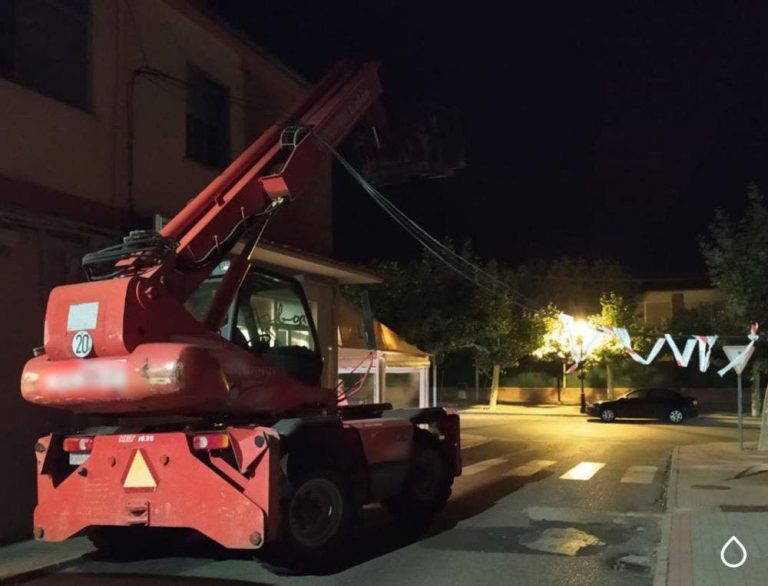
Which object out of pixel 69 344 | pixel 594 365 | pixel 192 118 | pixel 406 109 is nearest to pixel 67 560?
pixel 69 344

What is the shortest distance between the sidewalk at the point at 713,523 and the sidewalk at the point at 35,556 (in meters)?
5.62

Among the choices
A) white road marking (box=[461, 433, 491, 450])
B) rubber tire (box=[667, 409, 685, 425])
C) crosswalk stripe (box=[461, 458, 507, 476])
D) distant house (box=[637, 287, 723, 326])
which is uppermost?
distant house (box=[637, 287, 723, 326])

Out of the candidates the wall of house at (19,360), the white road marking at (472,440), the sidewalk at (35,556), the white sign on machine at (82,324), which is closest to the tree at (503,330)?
the white road marking at (472,440)

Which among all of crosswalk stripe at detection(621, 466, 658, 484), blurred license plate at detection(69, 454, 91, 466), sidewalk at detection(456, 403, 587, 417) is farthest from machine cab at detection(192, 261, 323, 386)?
sidewalk at detection(456, 403, 587, 417)

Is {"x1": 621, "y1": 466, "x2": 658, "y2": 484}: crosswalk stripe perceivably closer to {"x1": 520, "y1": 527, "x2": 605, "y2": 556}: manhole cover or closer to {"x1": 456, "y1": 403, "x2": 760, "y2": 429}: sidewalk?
{"x1": 520, "y1": 527, "x2": 605, "y2": 556}: manhole cover

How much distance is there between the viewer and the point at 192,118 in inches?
468

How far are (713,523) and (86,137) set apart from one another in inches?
346

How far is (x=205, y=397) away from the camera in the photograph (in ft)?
22.2

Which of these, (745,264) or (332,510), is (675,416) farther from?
(332,510)

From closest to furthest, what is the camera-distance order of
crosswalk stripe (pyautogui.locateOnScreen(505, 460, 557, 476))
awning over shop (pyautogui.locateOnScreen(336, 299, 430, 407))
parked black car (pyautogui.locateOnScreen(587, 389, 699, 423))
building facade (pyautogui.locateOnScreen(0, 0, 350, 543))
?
building facade (pyautogui.locateOnScreen(0, 0, 350, 543)) → crosswalk stripe (pyautogui.locateOnScreen(505, 460, 557, 476)) → awning over shop (pyautogui.locateOnScreen(336, 299, 430, 407)) → parked black car (pyautogui.locateOnScreen(587, 389, 699, 423))

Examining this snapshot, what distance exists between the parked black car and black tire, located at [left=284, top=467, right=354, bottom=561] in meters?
26.0

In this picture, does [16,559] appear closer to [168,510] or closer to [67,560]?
[67,560]

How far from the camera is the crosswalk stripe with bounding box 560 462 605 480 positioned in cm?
1424

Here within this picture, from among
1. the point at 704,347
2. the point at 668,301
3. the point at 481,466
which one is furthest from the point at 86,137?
the point at 668,301
